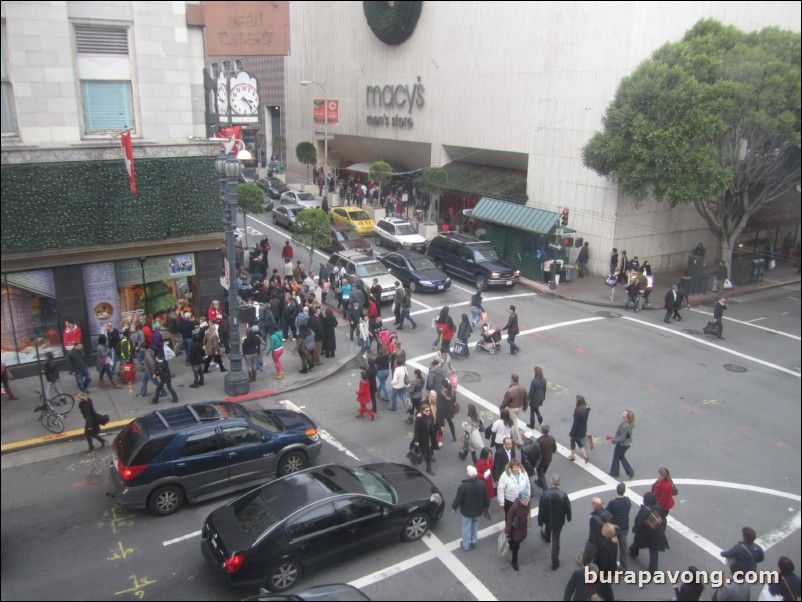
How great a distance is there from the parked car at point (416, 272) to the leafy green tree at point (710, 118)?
8033 millimetres

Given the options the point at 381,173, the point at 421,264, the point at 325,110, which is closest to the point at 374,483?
the point at 421,264

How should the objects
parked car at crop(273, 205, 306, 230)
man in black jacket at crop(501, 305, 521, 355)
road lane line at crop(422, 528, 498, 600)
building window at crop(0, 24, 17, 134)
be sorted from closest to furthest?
building window at crop(0, 24, 17, 134)
road lane line at crop(422, 528, 498, 600)
man in black jacket at crop(501, 305, 521, 355)
parked car at crop(273, 205, 306, 230)

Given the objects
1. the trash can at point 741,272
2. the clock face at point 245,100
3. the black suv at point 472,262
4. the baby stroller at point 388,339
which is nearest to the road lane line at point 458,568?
the baby stroller at point 388,339

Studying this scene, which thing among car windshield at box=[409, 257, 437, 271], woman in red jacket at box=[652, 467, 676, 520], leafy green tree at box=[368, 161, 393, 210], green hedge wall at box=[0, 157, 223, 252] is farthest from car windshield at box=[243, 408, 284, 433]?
leafy green tree at box=[368, 161, 393, 210]

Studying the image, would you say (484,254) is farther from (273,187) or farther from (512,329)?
(273,187)

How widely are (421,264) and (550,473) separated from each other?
14050 millimetres

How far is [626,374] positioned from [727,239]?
12791 mm

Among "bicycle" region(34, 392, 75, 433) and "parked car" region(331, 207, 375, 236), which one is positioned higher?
"parked car" region(331, 207, 375, 236)

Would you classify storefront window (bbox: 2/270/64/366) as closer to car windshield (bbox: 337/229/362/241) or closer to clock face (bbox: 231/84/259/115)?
clock face (bbox: 231/84/259/115)

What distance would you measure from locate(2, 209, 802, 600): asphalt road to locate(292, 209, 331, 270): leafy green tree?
6665 mm

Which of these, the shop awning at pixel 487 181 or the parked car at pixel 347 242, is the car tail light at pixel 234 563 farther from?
the shop awning at pixel 487 181

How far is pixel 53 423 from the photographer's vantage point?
1108 centimetres

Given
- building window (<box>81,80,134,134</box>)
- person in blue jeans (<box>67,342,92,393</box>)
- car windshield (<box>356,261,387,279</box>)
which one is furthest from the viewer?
car windshield (<box>356,261,387,279</box>)

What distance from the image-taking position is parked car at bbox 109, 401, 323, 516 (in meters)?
9.83
